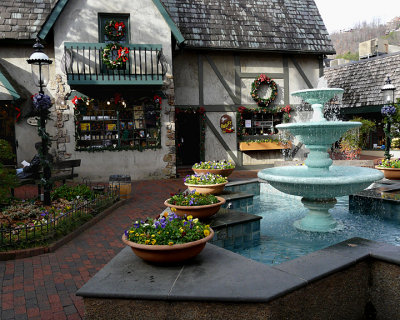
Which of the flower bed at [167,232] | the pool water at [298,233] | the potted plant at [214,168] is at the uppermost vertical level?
the potted plant at [214,168]

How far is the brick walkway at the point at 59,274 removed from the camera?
337cm

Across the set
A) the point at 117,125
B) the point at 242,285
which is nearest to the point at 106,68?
the point at 117,125

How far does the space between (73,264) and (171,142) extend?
7.84 metres

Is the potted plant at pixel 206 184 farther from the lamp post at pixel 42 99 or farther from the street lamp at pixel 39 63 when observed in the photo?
the street lamp at pixel 39 63

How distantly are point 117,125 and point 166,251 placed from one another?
940 cm

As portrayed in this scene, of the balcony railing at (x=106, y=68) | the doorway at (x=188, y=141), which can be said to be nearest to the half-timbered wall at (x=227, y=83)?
the doorway at (x=188, y=141)

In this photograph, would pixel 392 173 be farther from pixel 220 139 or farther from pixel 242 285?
pixel 242 285

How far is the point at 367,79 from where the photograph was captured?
1800 cm

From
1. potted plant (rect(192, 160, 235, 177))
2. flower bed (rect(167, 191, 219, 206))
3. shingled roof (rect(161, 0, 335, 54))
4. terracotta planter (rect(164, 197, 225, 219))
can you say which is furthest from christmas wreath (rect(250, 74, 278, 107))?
terracotta planter (rect(164, 197, 225, 219))

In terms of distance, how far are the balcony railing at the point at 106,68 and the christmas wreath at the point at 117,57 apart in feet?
0.88

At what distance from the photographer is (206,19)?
13.8m

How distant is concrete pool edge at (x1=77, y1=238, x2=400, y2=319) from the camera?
267cm

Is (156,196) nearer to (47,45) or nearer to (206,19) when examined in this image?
(47,45)

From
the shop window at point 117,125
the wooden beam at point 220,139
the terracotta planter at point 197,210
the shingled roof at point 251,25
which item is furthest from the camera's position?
the wooden beam at point 220,139
